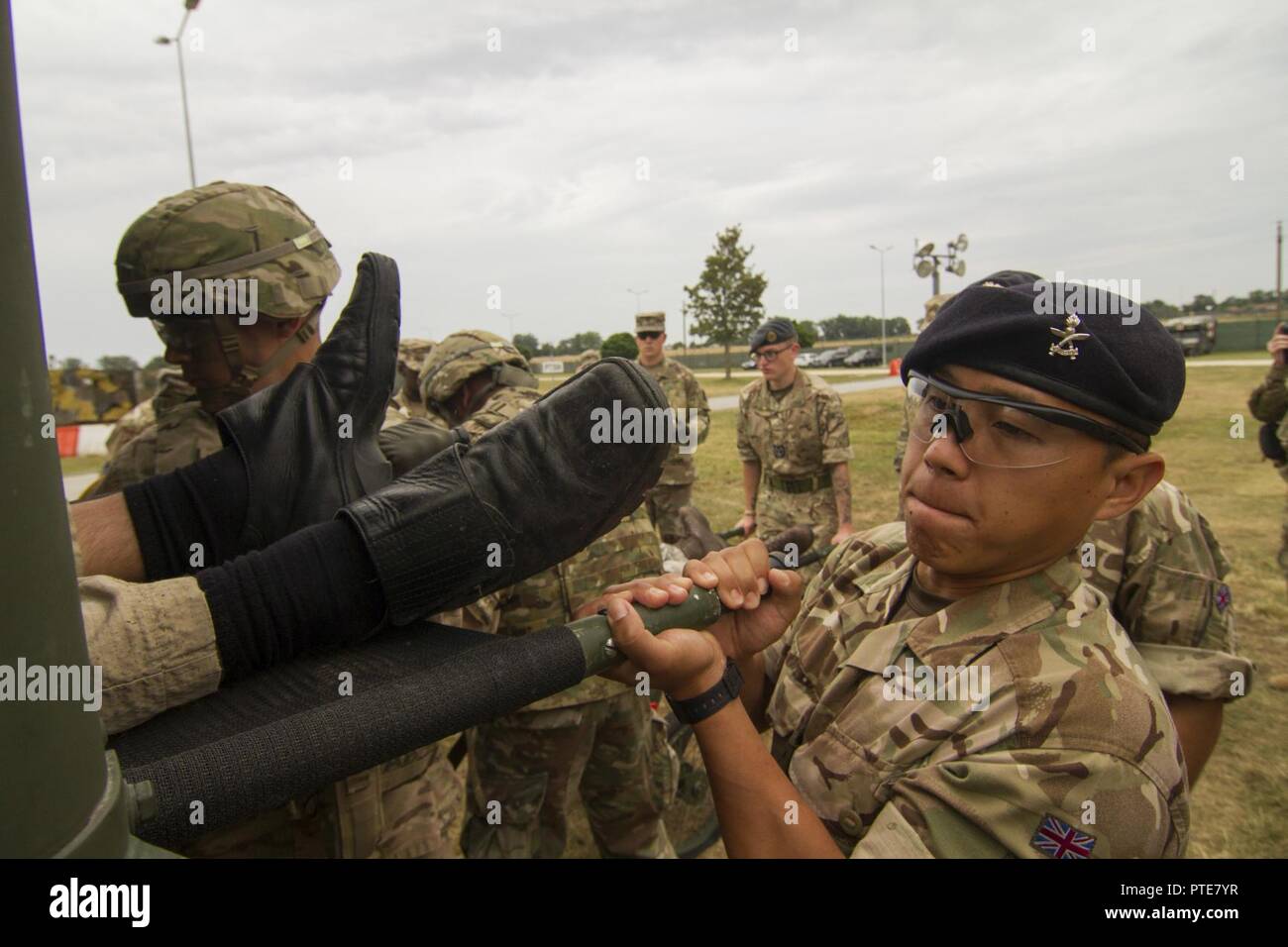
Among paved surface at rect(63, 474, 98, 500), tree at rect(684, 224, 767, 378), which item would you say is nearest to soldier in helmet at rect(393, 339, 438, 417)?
paved surface at rect(63, 474, 98, 500)

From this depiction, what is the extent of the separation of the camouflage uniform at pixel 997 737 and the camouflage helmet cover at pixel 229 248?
1490 millimetres

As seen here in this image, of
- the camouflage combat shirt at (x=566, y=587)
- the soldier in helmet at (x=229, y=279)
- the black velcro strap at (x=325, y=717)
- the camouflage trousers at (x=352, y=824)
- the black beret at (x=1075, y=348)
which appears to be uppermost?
the soldier in helmet at (x=229, y=279)

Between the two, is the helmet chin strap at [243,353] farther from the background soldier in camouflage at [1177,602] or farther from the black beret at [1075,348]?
the background soldier in camouflage at [1177,602]

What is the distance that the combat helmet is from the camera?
176cm

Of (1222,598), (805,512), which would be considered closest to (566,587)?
(1222,598)

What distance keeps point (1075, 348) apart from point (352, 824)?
1927mm

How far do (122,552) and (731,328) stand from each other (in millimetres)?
35158

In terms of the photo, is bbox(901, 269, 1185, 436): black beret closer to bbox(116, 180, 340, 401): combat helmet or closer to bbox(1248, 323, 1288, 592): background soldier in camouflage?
bbox(116, 180, 340, 401): combat helmet

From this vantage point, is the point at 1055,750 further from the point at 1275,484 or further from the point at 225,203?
the point at 1275,484

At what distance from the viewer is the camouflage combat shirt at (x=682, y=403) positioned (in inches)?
335

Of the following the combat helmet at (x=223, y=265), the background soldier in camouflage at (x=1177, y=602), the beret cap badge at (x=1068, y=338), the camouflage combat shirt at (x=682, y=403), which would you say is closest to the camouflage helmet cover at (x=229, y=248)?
the combat helmet at (x=223, y=265)
